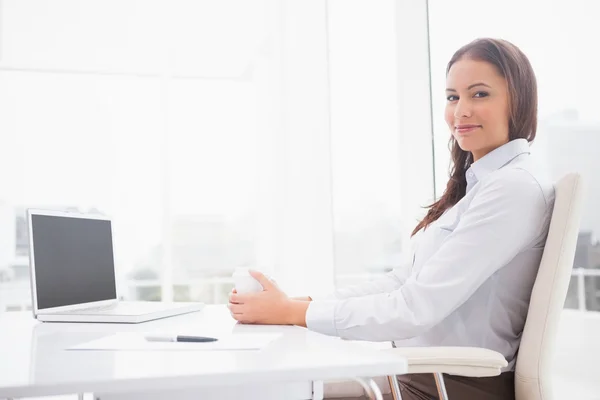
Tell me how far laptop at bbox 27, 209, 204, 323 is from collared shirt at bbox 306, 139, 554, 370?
0.53m

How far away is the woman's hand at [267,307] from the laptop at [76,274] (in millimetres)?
275

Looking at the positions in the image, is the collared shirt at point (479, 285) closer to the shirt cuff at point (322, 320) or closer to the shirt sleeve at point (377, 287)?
the shirt cuff at point (322, 320)

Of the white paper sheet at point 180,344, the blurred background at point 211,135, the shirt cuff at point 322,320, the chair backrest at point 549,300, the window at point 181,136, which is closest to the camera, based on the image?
the white paper sheet at point 180,344

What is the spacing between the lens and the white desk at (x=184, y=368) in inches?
29.7

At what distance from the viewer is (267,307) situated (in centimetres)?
134

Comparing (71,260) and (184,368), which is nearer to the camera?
(184,368)

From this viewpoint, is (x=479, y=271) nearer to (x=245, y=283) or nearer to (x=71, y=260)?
(x=245, y=283)

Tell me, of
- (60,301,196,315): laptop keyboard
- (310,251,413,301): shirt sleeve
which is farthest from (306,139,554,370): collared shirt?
(60,301,196,315): laptop keyboard

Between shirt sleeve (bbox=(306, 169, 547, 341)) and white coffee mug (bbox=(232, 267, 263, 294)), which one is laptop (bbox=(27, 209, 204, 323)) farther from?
shirt sleeve (bbox=(306, 169, 547, 341))

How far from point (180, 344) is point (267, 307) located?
0.32 metres

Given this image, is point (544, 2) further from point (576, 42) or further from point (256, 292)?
point (256, 292)

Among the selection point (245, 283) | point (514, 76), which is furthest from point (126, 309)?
point (514, 76)

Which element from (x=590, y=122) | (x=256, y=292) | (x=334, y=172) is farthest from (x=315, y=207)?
(x=256, y=292)

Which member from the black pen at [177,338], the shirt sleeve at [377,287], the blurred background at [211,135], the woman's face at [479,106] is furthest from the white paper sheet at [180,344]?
the blurred background at [211,135]
